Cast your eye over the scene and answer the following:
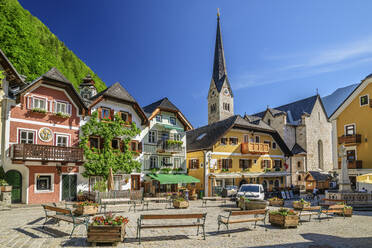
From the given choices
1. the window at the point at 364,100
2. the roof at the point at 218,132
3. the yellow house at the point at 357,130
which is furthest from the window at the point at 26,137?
the window at the point at 364,100

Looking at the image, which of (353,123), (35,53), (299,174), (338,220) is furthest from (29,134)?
(299,174)

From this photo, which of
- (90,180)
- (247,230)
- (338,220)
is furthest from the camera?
(90,180)

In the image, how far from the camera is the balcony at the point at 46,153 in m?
20.7

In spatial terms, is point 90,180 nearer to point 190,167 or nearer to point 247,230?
point 190,167

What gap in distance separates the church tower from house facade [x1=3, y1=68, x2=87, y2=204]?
5223cm

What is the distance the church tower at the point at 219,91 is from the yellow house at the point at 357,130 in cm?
3991

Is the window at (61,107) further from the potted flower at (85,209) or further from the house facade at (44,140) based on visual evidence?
the potted flower at (85,209)

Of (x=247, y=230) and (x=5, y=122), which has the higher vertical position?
(x=5, y=122)

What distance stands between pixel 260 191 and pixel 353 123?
1810 cm

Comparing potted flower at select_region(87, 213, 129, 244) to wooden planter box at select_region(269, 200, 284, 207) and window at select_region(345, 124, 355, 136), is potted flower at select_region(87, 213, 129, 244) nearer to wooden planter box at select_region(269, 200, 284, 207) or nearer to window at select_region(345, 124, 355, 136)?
wooden planter box at select_region(269, 200, 284, 207)

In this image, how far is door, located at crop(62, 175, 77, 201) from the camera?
23844 mm

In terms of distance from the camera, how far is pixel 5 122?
21141 mm

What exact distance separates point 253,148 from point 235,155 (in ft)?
7.78

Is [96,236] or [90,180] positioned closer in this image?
[96,236]
